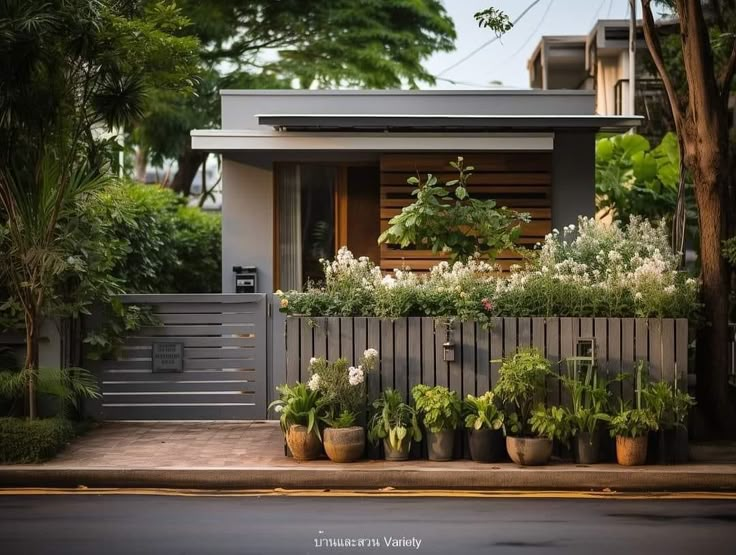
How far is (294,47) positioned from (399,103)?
19.0 metres

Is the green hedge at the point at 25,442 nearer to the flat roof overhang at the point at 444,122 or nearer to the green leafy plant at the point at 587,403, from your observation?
the green leafy plant at the point at 587,403

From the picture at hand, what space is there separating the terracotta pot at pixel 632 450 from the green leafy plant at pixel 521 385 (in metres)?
0.85

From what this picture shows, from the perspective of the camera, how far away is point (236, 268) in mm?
16188

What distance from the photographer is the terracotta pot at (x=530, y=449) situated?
10.3 meters

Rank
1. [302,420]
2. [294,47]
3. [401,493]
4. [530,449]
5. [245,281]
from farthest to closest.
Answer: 1. [294,47]
2. [245,281]
3. [302,420]
4. [530,449]
5. [401,493]

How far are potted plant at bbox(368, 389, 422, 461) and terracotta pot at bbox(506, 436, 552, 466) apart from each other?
936 mm

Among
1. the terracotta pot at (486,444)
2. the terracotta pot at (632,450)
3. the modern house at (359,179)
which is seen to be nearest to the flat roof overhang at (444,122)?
the modern house at (359,179)

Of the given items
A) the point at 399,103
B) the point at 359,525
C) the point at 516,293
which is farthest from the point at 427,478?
the point at 399,103

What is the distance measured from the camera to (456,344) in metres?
11.1

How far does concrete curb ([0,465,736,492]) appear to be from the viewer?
1007 centimetres

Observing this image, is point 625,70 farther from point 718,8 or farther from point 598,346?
point 598,346

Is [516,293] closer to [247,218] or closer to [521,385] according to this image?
[521,385]

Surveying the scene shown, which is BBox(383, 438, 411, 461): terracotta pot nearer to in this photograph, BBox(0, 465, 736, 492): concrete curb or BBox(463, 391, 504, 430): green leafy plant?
BBox(0, 465, 736, 492): concrete curb

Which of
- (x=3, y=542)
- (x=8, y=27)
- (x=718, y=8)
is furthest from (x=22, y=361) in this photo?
(x=718, y=8)
